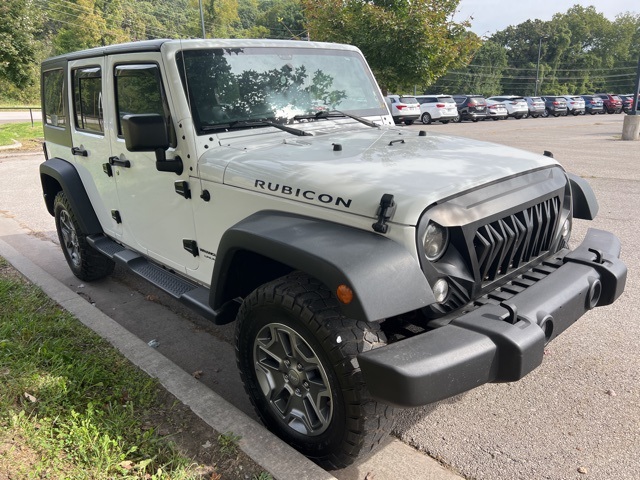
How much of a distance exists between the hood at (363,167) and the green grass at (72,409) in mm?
1357

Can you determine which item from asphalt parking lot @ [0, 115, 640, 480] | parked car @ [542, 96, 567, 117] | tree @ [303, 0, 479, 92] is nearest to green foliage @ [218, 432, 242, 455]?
asphalt parking lot @ [0, 115, 640, 480]

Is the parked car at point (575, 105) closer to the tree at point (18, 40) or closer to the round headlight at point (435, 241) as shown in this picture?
the tree at point (18, 40)

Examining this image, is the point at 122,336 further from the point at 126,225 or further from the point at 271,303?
the point at 271,303

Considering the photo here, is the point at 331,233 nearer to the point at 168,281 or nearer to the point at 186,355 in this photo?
the point at 168,281

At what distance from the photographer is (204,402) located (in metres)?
2.86

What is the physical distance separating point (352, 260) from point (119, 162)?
2.49 metres

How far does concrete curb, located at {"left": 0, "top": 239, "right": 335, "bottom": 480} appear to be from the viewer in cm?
239

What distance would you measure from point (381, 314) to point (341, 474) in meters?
1.06

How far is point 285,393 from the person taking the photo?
266 centimetres

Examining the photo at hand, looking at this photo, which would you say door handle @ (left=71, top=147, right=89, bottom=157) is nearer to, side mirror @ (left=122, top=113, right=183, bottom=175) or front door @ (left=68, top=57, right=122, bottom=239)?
front door @ (left=68, top=57, right=122, bottom=239)

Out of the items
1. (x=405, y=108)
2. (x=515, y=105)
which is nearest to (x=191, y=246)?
(x=405, y=108)

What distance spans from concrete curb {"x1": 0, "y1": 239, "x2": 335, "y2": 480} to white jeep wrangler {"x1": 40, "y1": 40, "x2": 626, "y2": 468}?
115 mm

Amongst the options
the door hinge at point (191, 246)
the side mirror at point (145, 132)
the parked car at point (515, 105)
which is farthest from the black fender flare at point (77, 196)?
the parked car at point (515, 105)

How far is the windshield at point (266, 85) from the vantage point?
3.14 m
